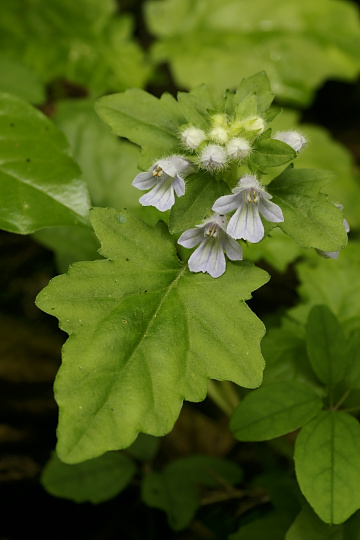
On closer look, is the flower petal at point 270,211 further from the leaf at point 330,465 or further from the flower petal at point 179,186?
the leaf at point 330,465

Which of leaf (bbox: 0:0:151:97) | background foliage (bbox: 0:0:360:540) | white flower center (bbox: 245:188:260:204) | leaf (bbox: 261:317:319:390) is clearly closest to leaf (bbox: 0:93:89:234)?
background foliage (bbox: 0:0:360:540)

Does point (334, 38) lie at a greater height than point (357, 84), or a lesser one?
greater

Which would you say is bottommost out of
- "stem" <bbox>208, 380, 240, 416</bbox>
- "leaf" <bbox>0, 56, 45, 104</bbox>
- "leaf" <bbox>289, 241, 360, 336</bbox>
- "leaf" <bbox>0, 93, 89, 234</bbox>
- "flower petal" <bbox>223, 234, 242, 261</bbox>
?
"stem" <bbox>208, 380, 240, 416</bbox>

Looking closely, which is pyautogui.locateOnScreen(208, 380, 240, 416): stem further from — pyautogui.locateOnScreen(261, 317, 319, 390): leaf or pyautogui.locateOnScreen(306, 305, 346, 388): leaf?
pyautogui.locateOnScreen(306, 305, 346, 388): leaf

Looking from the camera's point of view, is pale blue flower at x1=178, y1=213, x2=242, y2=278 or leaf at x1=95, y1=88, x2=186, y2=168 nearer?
pale blue flower at x1=178, y1=213, x2=242, y2=278

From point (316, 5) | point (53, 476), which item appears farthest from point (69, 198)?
point (316, 5)

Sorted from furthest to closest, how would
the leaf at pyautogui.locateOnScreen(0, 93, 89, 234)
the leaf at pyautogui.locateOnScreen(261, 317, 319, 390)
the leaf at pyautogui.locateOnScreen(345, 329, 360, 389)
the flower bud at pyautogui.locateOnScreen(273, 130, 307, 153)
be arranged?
the leaf at pyautogui.locateOnScreen(261, 317, 319, 390) < the leaf at pyautogui.locateOnScreen(0, 93, 89, 234) < the leaf at pyautogui.locateOnScreen(345, 329, 360, 389) < the flower bud at pyautogui.locateOnScreen(273, 130, 307, 153)

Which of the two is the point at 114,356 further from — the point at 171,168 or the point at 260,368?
the point at 171,168
